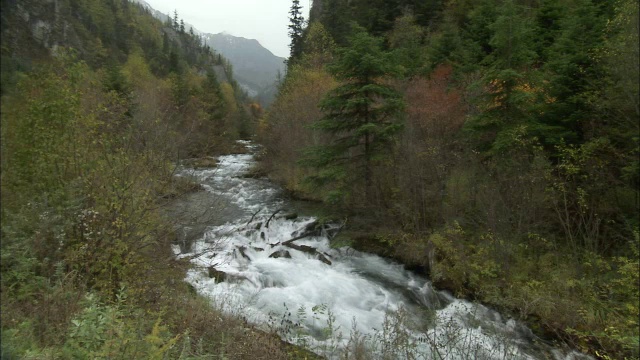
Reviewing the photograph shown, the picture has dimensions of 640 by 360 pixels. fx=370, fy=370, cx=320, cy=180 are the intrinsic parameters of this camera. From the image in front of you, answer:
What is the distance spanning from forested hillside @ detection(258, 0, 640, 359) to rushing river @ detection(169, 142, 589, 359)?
0.85 m

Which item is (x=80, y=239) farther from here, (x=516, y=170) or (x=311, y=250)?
(x=516, y=170)

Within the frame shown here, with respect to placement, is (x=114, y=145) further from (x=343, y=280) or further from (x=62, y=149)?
(x=343, y=280)

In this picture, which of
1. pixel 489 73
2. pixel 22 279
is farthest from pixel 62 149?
pixel 489 73

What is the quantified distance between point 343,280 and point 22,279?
8.67 m

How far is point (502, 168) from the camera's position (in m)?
11.7

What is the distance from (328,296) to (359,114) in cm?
782

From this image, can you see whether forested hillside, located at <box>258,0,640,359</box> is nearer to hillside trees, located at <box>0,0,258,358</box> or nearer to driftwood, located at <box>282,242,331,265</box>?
driftwood, located at <box>282,242,331,265</box>

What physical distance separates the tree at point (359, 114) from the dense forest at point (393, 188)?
0.08m

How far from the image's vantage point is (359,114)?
1546cm

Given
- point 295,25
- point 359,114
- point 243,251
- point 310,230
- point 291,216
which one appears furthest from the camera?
point 295,25

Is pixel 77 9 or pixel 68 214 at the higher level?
pixel 77 9

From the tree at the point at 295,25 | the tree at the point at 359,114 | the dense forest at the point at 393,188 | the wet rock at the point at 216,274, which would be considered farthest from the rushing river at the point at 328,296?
the tree at the point at 295,25

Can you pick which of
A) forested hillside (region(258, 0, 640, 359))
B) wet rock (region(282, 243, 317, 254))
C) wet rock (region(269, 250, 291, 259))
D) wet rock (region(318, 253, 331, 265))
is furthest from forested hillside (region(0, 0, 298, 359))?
forested hillside (region(258, 0, 640, 359))

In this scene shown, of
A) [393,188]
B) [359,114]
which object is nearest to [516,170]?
[393,188]
